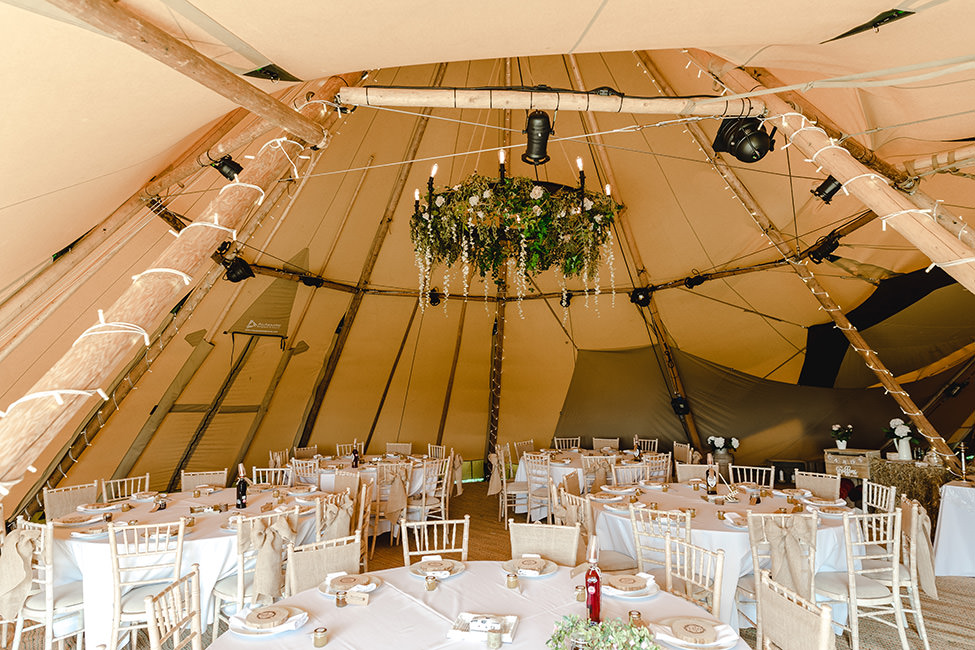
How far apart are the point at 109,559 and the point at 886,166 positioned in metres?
5.98

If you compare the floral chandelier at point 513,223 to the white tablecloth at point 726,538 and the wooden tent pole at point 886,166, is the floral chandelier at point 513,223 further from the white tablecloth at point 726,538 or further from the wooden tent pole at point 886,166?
the white tablecloth at point 726,538

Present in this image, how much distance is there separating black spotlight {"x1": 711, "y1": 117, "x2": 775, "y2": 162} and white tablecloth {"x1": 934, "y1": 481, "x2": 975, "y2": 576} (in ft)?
13.3

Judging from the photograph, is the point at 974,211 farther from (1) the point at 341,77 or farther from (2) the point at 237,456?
(2) the point at 237,456

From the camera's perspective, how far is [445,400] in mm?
9852

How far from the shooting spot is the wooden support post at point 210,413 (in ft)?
24.0

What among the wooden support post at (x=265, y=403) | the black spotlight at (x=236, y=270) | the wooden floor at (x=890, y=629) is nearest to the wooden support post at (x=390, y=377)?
the wooden support post at (x=265, y=403)

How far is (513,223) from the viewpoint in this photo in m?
5.34

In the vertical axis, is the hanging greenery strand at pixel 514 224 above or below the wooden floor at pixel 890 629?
above

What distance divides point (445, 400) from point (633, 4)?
26.0ft

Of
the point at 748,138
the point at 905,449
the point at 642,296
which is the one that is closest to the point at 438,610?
the point at 748,138

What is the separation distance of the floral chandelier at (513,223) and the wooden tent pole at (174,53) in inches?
79.4

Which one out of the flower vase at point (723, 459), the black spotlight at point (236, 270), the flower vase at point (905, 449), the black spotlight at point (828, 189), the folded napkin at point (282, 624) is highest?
the black spotlight at point (828, 189)

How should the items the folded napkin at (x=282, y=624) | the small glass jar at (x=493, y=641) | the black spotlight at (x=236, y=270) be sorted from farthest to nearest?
the black spotlight at (x=236, y=270), the folded napkin at (x=282, y=624), the small glass jar at (x=493, y=641)

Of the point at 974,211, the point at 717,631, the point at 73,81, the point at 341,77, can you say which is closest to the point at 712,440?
the point at 974,211
